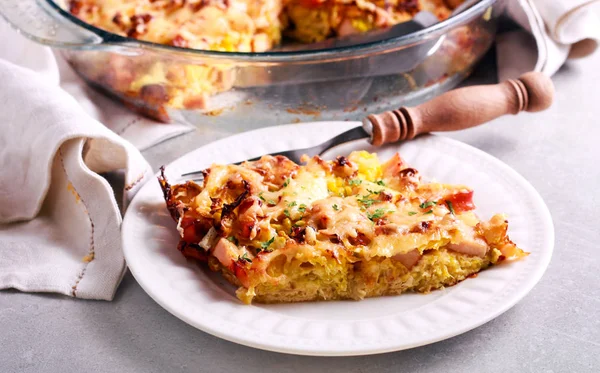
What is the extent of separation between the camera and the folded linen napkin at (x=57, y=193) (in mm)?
2201

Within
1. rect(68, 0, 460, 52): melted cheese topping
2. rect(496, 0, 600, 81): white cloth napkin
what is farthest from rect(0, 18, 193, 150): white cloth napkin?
rect(496, 0, 600, 81): white cloth napkin

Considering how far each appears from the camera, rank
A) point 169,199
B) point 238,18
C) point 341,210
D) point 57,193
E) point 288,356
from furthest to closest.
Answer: point 238,18 < point 57,193 < point 169,199 < point 341,210 < point 288,356

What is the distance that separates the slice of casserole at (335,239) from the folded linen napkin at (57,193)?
0.31 m

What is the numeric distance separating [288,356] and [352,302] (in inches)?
8.5

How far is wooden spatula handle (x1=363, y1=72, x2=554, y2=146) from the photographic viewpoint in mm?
2527

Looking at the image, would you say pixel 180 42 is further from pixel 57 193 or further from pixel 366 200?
pixel 366 200

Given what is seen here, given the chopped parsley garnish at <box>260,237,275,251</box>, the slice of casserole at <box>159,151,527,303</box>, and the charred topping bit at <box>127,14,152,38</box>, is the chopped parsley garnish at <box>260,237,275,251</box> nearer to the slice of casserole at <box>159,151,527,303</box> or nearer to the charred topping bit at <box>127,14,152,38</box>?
the slice of casserole at <box>159,151,527,303</box>

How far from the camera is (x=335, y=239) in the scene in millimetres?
1910

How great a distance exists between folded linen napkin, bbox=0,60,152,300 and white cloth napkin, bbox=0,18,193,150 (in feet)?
0.99

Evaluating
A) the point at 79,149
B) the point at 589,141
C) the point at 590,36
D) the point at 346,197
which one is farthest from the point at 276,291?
the point at 590,36

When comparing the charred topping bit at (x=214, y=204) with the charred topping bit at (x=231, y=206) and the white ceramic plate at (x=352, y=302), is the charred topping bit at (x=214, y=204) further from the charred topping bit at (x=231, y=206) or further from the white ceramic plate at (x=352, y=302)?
the white ceramic plate at (x=352, y=302)

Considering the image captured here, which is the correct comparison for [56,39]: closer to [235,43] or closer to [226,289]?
[235,43]

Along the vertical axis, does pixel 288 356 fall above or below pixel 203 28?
below

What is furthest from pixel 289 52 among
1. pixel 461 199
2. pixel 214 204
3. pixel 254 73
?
pixel 461 199
